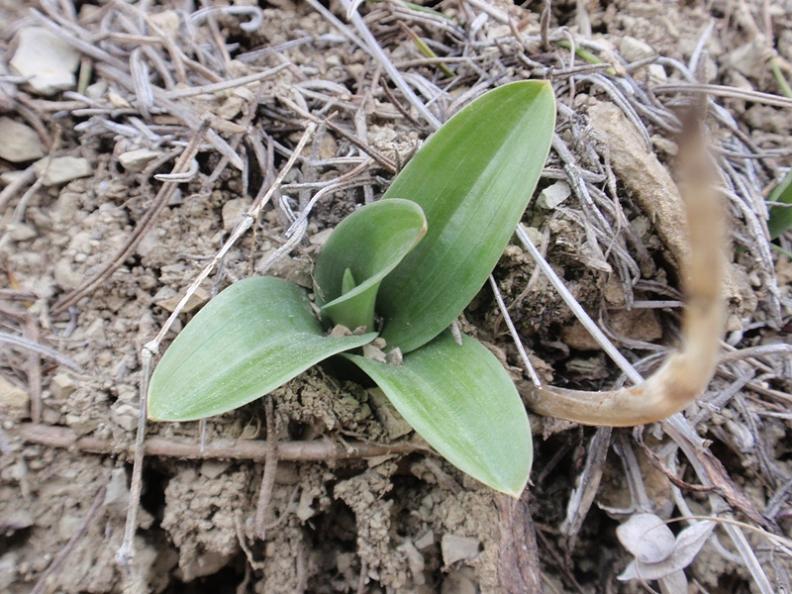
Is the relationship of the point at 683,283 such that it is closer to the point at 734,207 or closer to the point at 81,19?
the point at 734,207

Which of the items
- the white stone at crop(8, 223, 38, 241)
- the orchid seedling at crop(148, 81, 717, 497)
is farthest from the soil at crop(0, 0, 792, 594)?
the orchid seedling at crop(148, 81, 717, 497)

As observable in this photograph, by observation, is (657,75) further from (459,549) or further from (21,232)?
(21,232)

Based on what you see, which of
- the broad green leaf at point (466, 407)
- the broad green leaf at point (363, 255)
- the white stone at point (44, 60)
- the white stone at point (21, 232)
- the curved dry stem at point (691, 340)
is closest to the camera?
the curved dry stem at point (691, 340)

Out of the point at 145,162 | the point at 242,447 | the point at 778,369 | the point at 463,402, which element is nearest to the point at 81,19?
the point at 145,162

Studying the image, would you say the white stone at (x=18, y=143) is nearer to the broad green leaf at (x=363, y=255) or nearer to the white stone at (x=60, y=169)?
the white stone at (x=60, y=169)

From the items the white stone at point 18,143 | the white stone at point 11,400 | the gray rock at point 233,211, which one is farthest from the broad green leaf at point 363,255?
the white stone at point 18,143

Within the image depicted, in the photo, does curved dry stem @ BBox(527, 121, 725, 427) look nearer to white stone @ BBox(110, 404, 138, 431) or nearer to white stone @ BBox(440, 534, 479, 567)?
white stone @ BBox(440, 534, 479, 567)

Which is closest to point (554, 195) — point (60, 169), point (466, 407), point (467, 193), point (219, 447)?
point (467, 193)
